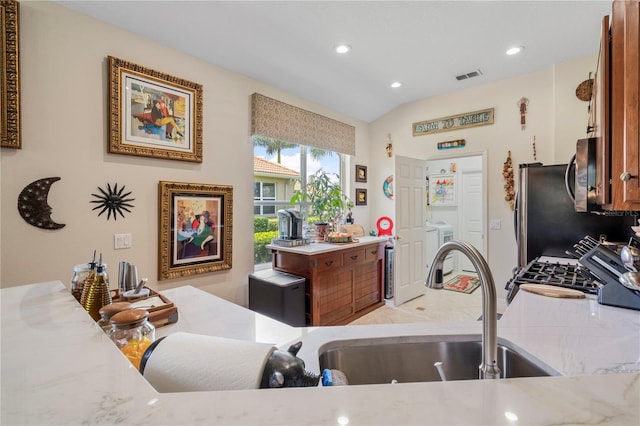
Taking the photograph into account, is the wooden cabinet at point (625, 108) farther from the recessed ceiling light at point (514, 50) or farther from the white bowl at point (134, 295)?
the recessed ceiling light at point (514, 50)

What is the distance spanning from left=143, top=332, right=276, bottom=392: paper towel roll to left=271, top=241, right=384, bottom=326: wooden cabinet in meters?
2.27

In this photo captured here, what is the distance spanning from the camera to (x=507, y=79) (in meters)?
3.49

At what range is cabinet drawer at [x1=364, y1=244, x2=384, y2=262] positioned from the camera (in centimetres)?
359

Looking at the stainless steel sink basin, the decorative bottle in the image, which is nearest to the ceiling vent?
the stainless steel sink basin

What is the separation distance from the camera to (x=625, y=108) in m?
0.88

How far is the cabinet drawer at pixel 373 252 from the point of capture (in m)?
3.59

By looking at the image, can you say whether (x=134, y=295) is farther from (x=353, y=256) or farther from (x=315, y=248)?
(x=353, y=256)

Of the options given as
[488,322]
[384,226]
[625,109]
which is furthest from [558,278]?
[384,226]

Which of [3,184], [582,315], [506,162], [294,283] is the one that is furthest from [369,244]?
[3,184]

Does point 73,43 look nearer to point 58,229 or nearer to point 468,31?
point 58,229

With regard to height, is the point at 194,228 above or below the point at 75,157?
below

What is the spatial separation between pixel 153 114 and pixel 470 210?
17.5 ft

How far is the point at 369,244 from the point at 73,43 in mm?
3225

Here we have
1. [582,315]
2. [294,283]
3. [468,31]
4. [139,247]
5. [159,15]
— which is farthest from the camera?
[294,283]
